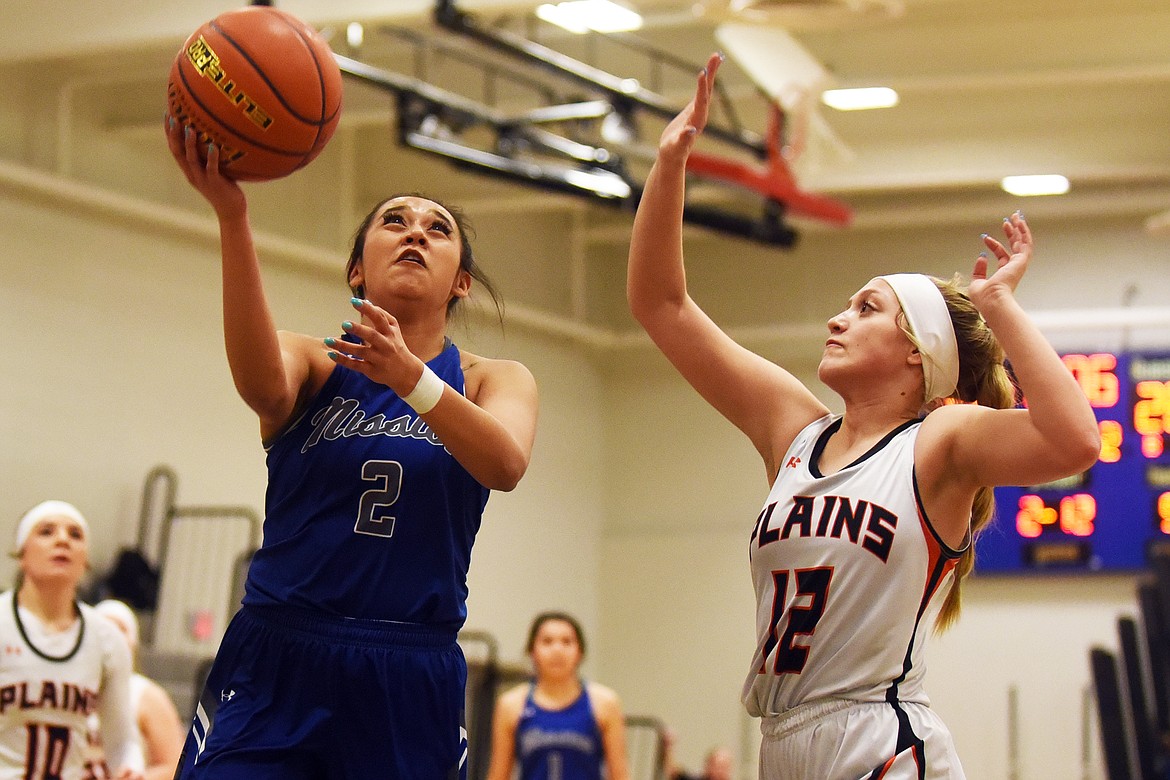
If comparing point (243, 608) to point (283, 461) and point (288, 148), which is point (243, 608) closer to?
point (283, 461)

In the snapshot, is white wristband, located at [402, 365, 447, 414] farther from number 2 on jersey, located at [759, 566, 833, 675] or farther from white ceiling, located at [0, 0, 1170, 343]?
white ceiling, located at [0, 0, 1170, 343]

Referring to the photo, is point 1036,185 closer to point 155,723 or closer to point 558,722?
point 558,722

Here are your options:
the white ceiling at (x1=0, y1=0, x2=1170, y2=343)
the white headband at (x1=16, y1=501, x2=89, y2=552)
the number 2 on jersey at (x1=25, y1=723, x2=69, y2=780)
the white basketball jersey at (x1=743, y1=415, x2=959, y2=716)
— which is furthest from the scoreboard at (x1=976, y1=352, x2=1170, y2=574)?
the white basketball jersey at (x1=743, y1=415, x2=959, y2=716)

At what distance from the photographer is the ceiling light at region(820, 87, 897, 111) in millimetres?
10508

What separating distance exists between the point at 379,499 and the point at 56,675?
8.74ft

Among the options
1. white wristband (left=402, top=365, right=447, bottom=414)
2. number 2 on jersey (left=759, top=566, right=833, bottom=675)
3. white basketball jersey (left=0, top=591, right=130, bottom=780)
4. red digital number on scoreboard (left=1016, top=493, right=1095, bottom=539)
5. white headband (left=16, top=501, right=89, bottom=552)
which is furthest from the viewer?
red digital number on scoreboard (left=1016, top=493, right=1095, bottom=539)

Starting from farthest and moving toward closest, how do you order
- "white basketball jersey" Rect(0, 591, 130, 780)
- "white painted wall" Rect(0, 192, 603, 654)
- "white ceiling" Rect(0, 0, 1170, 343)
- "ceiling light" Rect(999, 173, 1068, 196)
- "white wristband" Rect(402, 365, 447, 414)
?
"ceiling light" Rect(999, 173, 1068, 196)
"white painted wall" Rect(0, 192, 603, 654)
"white ceiling" Rect(0, 0, 1170, 343)
"white basketball jersey" Rect(0, 591, 130, 780)
"white wristband" Rect(402, 365, 447, 414)

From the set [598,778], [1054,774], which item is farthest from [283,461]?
[1054,774]

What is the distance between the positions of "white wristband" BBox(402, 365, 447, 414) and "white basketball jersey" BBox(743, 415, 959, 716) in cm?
74

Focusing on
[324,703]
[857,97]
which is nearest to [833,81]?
[857,97]

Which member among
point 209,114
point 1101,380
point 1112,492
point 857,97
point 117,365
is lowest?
point 209,114

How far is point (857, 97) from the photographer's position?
35.0 ft

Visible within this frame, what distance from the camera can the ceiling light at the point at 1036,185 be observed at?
12562 mm

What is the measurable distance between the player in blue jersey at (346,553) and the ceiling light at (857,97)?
7909 mm
